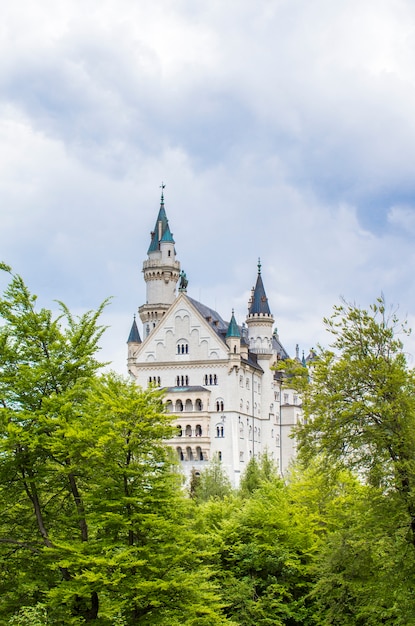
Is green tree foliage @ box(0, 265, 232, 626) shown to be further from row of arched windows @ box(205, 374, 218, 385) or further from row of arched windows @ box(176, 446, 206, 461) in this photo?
row of arched windows @ box(205, 374, 218, 385)

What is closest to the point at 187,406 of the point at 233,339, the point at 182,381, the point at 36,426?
the point at 182,381

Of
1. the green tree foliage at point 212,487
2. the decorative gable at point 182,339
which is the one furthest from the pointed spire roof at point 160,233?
Answer: the green tree foliage at point 212,487

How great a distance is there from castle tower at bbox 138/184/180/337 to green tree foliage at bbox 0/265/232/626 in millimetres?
85917

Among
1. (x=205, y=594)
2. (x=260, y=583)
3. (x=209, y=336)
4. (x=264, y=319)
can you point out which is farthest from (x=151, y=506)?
(x=264, y=319)

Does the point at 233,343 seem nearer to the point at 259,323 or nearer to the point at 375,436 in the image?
the point at 259,323

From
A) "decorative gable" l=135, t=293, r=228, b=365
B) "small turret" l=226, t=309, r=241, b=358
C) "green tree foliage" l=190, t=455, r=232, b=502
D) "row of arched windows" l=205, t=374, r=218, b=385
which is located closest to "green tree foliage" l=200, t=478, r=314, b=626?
"green tree foliage" l=190, t=455, r=232, b=502

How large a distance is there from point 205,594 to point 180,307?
82.4 metres

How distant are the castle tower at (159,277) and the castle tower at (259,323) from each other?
34.3 ft

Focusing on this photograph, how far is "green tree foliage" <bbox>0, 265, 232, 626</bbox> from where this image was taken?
2891 centimetres

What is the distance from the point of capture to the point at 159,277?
4675 inches

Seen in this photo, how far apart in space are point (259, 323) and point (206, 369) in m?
12.4

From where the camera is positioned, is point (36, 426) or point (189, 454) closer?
point (36, 426)

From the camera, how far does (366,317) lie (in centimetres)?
3155

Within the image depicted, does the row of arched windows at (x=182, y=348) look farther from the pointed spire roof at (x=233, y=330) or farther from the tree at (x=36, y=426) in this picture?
the tree at (x=36, y=426)
